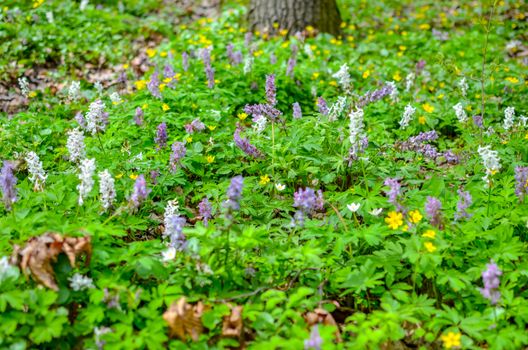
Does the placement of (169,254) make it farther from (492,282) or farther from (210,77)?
(210,77)

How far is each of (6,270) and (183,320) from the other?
847mm

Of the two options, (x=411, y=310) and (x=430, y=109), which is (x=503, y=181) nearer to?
(x=411, y=310)

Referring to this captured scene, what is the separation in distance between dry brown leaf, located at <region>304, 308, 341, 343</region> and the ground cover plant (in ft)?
0.05

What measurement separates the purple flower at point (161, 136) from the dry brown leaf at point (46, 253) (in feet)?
5.47

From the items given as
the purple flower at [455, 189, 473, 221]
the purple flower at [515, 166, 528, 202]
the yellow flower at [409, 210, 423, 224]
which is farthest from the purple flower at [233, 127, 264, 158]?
the purple flower at [515, 166, 528, 202]

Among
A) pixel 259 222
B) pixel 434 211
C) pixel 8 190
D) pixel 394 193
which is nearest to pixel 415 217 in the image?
pixel 434 211

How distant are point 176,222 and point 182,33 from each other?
568 cm

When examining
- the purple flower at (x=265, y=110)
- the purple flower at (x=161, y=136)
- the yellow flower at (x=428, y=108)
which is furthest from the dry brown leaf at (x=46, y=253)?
the yellow flower at (x=428, y=108)

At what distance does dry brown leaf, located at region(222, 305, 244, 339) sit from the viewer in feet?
7.87

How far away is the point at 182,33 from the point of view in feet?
25.7

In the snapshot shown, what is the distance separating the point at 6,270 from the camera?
2.38 metres

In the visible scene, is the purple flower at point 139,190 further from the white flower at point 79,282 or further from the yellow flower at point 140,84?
the yellow flower at point 140,84

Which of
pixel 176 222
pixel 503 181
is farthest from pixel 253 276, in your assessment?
pixel 503 181

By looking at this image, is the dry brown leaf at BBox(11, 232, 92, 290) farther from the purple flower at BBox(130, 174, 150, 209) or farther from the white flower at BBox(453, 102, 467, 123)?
the white flower at BBox(453, 102, 467, 123)
